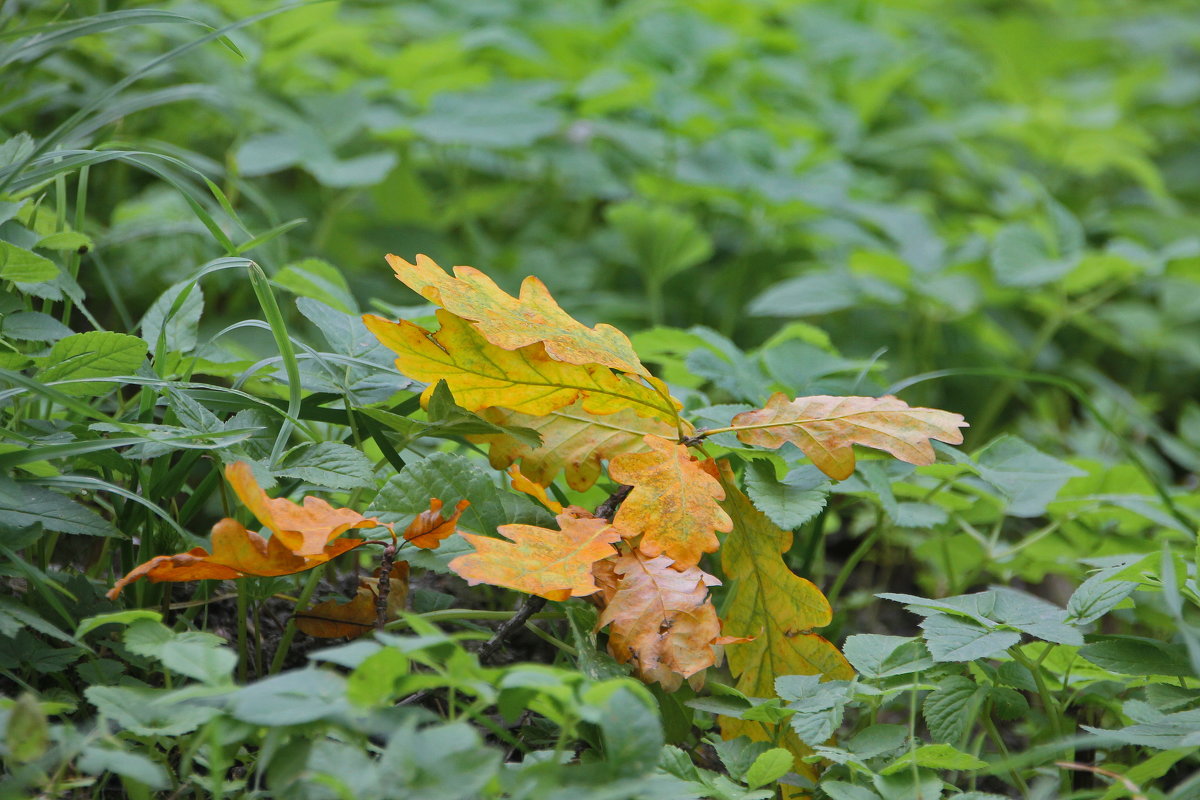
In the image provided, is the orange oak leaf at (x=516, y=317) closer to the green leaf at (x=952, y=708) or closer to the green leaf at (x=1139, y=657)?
the green leaf at (x=952, y=708)

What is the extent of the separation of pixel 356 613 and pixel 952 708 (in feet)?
1.89

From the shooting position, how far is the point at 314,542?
2.55 ft

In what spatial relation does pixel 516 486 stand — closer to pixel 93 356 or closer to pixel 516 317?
pixel 516 317

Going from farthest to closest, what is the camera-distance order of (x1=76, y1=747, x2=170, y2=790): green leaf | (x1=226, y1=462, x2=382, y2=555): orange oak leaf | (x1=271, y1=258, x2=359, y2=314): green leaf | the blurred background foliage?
the blurred background foliage < (x1=271, y1=258, x2=359, y2=314): green leaf < (x1=226, y1=462, x2=382, y2=555): orange oak leaf < (x1=76, y1=747, x2=170, y2=790): green leaf

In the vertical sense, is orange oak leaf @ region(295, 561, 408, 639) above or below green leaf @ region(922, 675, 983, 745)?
above

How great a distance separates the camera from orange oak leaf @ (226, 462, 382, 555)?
2.48ft

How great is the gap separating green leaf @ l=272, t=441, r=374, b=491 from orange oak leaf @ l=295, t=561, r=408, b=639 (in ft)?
0.39

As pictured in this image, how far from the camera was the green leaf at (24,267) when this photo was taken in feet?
2.88

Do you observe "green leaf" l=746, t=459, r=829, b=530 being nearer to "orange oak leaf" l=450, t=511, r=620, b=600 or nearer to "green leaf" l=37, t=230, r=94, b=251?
"orange oak leaf" l=450, t=511, r=620, b=600

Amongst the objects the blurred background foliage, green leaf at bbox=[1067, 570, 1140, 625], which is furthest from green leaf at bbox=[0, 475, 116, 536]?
green leaf at bbox=[1067, 570, 1140, 625]

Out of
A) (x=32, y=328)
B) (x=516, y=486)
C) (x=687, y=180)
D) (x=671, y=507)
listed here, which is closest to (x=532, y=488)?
(x=516, y=486)

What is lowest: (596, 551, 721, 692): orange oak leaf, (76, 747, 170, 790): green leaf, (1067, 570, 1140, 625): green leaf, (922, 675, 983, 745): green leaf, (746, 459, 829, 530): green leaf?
(922, 675, 983, 745): green leaf

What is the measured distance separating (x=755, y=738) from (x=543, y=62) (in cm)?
184

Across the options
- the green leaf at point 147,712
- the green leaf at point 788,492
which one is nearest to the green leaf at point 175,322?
the green leaf at point 147,712
